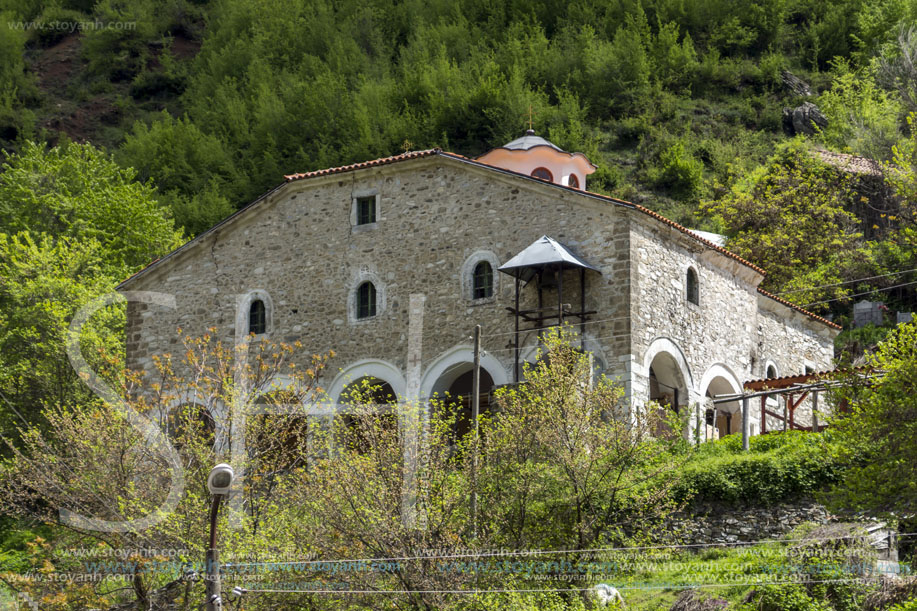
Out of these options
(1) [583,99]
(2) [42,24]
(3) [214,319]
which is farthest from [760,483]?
(2) [42,24]

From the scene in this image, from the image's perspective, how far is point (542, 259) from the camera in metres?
25.9

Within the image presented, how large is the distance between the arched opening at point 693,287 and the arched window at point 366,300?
7271mm

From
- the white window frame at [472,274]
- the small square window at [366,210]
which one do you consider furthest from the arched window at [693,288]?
the small square window at [366,210]

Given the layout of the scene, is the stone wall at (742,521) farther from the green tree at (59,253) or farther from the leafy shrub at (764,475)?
the green tree at (59,253)

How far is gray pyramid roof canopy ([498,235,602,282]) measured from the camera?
2581cm

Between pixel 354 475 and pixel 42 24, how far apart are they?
199 feet

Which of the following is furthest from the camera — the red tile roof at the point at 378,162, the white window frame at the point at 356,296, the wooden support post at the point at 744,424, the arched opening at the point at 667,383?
the white window frame at the point at 356,296

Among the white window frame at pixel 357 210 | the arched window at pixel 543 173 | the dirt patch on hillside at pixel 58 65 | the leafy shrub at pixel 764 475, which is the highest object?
the dirt patch on hillside at pixel 58 65

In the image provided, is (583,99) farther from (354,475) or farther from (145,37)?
(354,475)

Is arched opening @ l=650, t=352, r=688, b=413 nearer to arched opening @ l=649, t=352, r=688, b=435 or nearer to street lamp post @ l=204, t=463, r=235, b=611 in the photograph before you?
arched opening @ l=649, t=352, r=688, b=435

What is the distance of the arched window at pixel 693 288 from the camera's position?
1120 inches

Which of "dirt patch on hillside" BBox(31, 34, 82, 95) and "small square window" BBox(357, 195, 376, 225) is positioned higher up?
"dirt patch on hillside" BBox(31, 34, 82, 95)

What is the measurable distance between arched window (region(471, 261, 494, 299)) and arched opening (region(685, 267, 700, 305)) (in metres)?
4.58

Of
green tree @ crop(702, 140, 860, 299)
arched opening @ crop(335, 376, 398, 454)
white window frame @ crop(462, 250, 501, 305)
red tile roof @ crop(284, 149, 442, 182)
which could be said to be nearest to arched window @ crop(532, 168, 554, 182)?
red tile roof @ crop(284, 149, 442, 182)
